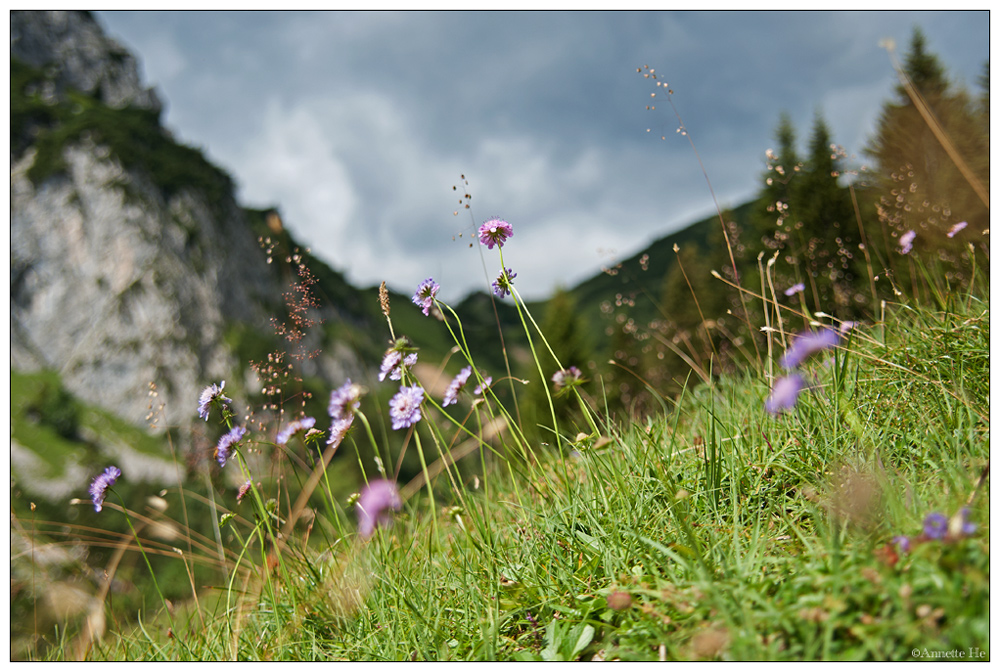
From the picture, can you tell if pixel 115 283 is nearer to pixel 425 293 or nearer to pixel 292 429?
pixel 292 429

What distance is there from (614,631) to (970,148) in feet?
8.89

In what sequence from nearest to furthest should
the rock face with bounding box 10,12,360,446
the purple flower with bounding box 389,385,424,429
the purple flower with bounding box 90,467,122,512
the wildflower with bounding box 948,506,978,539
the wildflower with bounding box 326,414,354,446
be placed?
the wildflower with bounding box 948,506,978,539, the purple flower with bounding box 389,385,424,429, the wildflower with bounding box 326,414,354,446, the purple flower with bounding box 90,467,122,512, the rock face with bounding box 10,12,360,446

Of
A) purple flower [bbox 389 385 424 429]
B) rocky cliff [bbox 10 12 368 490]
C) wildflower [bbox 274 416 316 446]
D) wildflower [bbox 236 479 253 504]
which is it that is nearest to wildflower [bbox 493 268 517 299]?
purple flower [bbox 389 385 424 429]

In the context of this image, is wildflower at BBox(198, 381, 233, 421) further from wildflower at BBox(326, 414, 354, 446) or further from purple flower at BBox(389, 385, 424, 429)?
purple flower at BBox(389, 385, 424, 429)

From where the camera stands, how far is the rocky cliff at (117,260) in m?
53.9

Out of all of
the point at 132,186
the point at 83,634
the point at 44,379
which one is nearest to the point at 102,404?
the point at 44,379

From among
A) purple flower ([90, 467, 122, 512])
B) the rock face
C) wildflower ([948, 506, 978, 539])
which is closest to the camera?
wildflower ([948, 506, 978, 539])

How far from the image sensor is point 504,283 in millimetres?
1662

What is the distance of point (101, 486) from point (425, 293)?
4.58 feet

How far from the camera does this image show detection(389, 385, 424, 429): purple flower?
1454 mm

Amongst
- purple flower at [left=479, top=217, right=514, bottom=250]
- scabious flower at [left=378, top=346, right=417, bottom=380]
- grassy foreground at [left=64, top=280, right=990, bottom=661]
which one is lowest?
grassy foreground at [left=64, top=280, right=990, bottom=661]

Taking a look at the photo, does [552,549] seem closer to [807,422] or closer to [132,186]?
[807,422]

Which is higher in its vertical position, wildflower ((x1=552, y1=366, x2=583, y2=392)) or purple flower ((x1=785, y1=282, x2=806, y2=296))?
purple flower ((x1=785, y1=282, x2=806, y2=296))

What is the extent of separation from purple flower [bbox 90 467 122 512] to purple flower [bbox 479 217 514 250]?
60.7 inches
